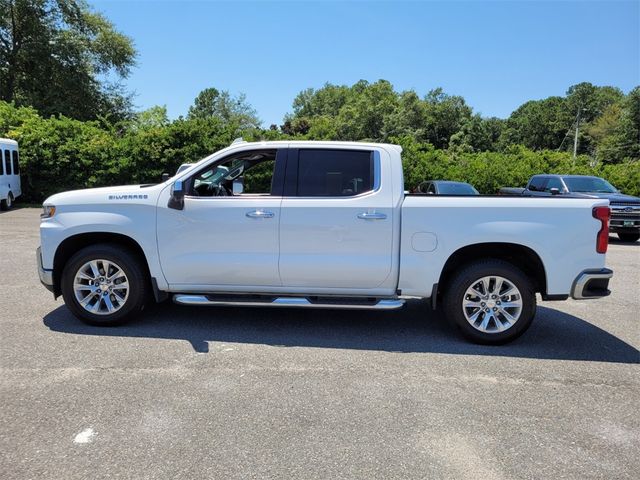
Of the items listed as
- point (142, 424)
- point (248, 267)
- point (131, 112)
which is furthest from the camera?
point (131, 112)

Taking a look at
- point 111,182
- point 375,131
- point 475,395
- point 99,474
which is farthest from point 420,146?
point 375,131

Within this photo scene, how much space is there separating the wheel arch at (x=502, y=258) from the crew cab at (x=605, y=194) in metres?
9.56

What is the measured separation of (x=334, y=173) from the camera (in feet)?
17.4

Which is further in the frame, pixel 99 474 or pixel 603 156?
pixel 603 156

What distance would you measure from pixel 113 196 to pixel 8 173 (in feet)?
55.1

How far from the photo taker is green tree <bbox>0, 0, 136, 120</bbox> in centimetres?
3212

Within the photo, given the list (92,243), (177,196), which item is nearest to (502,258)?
(177,196)

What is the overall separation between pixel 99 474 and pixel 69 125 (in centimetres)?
2278

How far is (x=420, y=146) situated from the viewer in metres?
24.6

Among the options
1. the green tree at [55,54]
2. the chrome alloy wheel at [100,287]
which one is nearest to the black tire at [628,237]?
the chrome alloy wheel at [100,287]

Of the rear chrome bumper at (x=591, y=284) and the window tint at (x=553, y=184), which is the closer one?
the rear chrome bumper at (x=591, y=284)

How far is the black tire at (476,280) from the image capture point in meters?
5.04

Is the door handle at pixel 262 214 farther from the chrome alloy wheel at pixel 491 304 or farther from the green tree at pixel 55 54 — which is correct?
the green tree at pixel 55 54

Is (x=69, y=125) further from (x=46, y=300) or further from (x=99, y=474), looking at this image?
(x=99, y=474)
